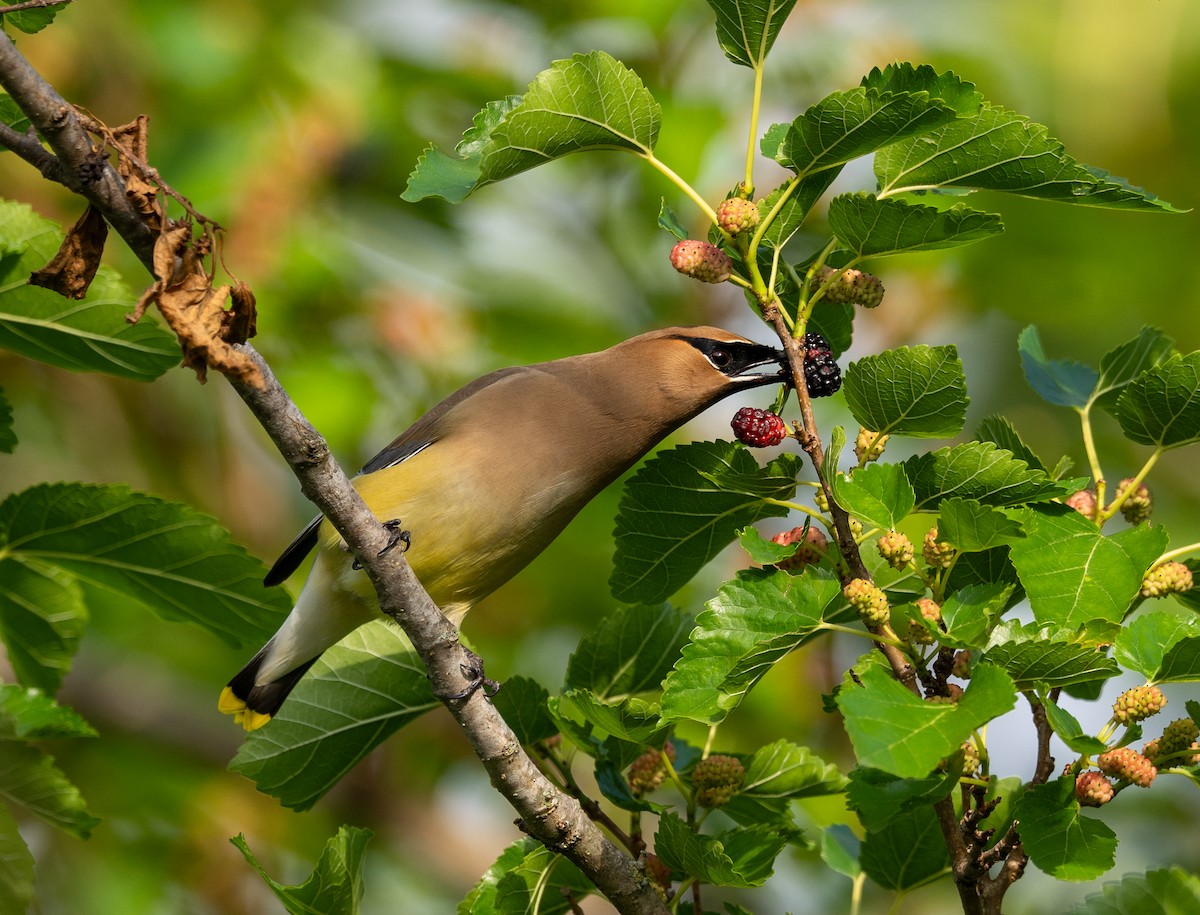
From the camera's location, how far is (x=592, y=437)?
4727 millimetres

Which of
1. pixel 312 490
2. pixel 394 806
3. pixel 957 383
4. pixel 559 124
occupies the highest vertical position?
pixel 559 124

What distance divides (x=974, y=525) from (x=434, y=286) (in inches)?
227

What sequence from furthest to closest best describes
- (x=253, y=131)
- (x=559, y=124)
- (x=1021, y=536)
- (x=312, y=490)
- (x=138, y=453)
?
(x=138, y=453), (x=253, y=131), (x=312, y=490), (x=559, y=124), (x=1021, y=536)

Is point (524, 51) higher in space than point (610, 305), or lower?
higher

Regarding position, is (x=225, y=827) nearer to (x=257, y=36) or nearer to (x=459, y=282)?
(x=459, y=282)

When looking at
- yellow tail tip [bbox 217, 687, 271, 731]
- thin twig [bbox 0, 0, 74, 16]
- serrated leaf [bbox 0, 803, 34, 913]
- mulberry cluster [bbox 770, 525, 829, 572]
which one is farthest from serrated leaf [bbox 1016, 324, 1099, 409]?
yellow tail tip [bbox 217, 687, 271, 731]

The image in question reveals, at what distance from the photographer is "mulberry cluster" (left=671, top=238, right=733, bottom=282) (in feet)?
9.55

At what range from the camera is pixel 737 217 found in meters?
2.86

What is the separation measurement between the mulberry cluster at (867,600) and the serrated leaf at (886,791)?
28cm

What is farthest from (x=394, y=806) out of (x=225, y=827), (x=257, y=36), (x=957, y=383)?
(x=957, y=383)

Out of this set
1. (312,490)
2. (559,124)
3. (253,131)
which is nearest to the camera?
(559,124)

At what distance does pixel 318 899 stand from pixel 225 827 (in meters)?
4.51

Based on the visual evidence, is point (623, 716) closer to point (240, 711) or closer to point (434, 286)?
point (240, 711)

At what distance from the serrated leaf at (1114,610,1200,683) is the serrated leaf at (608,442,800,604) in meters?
0.73
